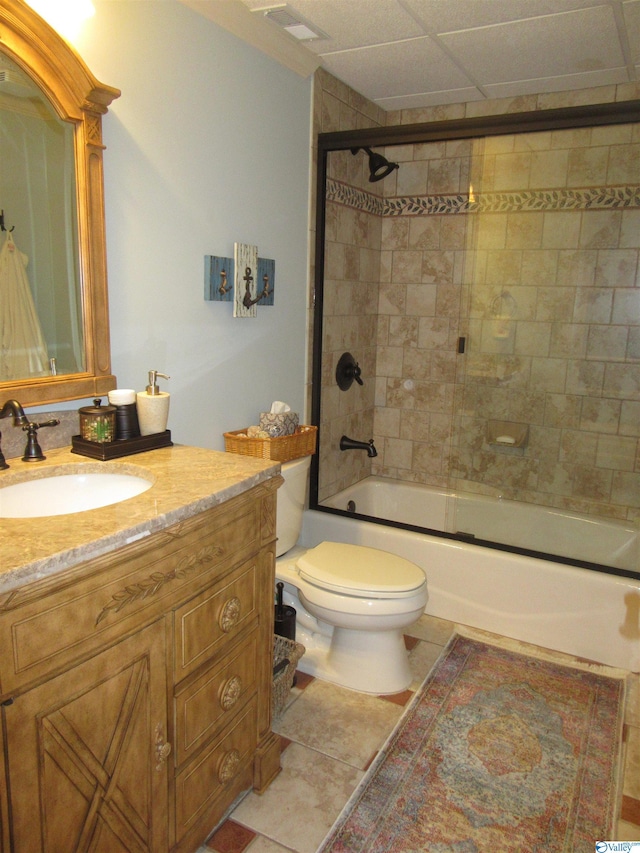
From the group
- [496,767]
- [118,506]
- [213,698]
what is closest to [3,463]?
[118,506]

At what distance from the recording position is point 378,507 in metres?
3.53

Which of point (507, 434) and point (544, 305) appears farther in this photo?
point (507, 434)

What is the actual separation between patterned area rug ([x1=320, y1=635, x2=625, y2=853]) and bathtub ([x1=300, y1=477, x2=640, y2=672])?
5.7 inches

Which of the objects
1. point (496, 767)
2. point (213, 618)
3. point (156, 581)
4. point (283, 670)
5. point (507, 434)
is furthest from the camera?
point (507, 434)

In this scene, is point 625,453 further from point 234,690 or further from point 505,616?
point 234,690

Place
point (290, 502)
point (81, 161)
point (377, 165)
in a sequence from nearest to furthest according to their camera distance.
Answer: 1. point (81, 161)
2. point (290, 502)
3. point (377, 165)

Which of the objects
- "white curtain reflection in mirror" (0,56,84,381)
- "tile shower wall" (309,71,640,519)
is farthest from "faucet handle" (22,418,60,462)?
"tile shower wall" (309,71,640,519)

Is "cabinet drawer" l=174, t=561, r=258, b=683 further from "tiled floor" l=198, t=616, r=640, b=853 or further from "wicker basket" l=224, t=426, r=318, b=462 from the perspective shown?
"wicker basket" l=224, t=426, r=318, b=462

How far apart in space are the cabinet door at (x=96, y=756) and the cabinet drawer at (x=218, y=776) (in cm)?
7

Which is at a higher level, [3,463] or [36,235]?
[36,235]

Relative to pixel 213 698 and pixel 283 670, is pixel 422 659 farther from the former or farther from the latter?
pixel 213 698

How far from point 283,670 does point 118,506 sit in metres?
1.09

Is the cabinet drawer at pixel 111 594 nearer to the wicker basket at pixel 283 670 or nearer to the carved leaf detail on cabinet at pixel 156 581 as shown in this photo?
the carved leaf detail on cabinet at pixel 156 581

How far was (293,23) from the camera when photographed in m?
2.29
